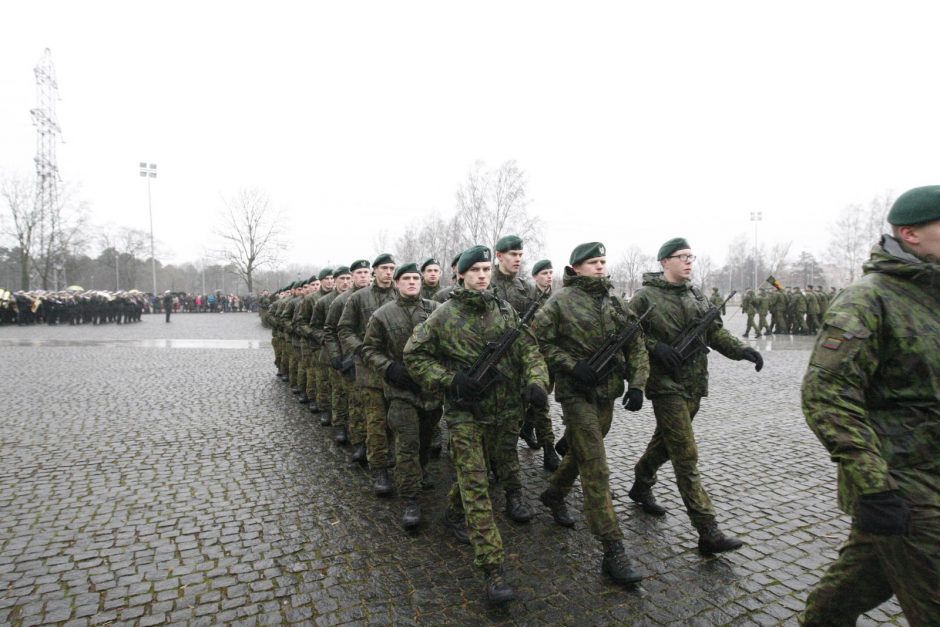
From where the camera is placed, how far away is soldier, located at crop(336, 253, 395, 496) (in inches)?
211

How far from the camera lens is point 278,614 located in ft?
10.6

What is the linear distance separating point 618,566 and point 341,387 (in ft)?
15.4

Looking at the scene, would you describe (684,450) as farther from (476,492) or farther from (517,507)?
(476,492)

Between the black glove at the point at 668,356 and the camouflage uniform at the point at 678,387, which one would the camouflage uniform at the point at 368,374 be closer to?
the camouflage uniform at the point at 678,387

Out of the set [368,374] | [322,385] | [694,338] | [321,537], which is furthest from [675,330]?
[322,385]

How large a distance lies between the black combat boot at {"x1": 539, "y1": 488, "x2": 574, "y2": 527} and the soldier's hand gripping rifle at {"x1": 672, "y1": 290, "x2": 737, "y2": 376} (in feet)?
4.98

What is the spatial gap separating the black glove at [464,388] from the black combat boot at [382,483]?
6.53 ft

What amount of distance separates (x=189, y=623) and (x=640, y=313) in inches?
150

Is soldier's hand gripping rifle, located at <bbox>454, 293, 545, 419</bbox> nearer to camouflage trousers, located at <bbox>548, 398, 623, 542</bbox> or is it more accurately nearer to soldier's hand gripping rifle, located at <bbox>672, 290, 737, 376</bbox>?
camouflage trousers, located at <bbox>548, 398, 623, 542</bbox>

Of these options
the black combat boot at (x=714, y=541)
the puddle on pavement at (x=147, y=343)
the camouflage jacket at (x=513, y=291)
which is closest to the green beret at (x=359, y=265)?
the camouflage jacket at (x=513, y=291)

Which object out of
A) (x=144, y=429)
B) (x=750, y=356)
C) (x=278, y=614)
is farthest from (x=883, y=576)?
(x=144, y=429)

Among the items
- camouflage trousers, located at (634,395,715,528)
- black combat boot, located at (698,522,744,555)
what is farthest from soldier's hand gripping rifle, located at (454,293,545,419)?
black combat boot, located at (698,522,744,555)

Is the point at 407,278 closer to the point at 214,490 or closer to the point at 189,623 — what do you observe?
the point at 214,490

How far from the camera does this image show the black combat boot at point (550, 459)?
5.98 meters
